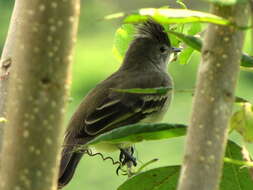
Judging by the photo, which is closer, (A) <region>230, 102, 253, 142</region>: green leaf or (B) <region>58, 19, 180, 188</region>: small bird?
(A) <region>230, 102, 253, 142</region>: green leaf

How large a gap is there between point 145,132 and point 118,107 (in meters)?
2.26

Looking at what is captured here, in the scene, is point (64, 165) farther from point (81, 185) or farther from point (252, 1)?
point (81, 185)

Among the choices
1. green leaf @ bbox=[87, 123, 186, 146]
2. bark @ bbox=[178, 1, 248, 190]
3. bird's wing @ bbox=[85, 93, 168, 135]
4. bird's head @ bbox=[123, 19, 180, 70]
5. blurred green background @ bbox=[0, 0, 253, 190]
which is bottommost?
blurred green background @ bbox=[0, 0, 253, 190]

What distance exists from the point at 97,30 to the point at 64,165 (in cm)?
1121

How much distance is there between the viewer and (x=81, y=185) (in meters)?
9.48

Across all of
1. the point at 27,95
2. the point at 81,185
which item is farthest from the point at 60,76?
the point at 81,185

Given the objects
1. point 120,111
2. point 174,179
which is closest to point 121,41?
point 174,179

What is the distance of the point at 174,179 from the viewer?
1.11m

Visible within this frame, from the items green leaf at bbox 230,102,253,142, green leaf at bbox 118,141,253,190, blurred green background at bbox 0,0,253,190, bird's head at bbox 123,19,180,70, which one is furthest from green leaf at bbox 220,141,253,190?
blurred green background at bbox 0,0,253,190

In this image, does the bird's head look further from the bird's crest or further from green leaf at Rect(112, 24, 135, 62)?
green leaf at Rect(112, 24, 135, 62)

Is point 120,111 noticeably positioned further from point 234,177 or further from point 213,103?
point 213,103

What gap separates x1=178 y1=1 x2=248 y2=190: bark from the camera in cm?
73

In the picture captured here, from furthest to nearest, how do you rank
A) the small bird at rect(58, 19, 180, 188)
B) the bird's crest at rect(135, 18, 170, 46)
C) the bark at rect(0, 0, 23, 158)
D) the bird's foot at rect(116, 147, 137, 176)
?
the bird's crest at rect(135, 18, 170, 46) < the small bird at rect(58, 19, 180, 188) < the bird's foot at rect(116, 147, 137, 176) < the bark at rect(0, 0, 23, 158)

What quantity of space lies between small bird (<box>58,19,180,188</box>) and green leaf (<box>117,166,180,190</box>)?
5.46 ft
